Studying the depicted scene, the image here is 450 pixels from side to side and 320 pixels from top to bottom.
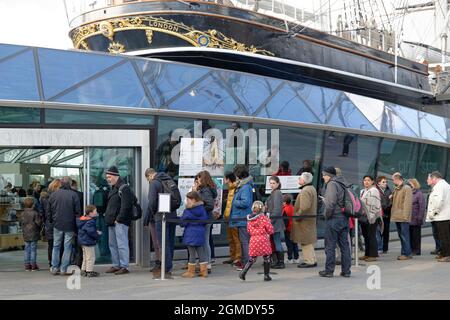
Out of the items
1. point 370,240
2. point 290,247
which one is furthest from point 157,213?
point 370,240

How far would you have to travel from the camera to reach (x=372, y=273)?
9516 millimetres

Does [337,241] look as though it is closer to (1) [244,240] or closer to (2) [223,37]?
(1) [244,240]

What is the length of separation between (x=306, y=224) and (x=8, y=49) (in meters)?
5.46

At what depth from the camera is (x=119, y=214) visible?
9.41m

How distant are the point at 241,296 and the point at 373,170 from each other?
834 cm

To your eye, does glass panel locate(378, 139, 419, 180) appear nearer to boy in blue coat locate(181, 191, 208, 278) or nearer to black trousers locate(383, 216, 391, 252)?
black trousers locate(383, 216, 391, 252)

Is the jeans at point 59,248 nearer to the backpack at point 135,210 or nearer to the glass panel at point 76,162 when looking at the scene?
the backpack at point 135,210

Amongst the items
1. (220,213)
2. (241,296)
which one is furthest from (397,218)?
(241,296)

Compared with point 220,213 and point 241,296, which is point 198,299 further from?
point 220,213

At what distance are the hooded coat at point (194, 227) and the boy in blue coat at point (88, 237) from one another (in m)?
1.29

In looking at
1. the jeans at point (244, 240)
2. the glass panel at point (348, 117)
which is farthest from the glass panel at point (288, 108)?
the jeans at point (244, 240)

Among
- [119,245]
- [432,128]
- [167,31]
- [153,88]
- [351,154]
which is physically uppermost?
[167,31]

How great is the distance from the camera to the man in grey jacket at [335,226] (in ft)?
29.6

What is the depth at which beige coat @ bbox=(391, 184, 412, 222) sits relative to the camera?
11461mm
